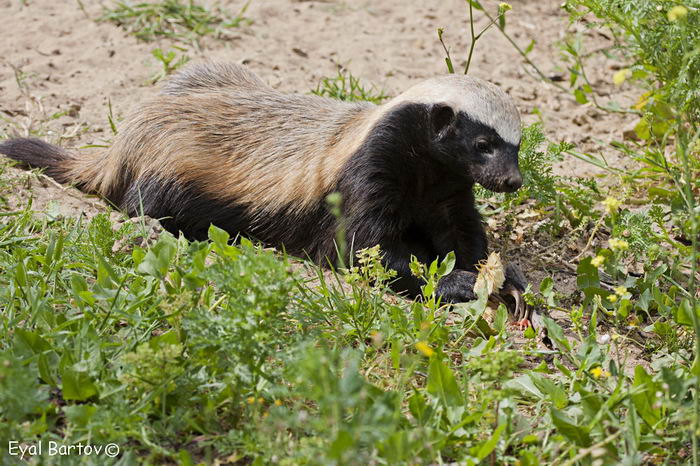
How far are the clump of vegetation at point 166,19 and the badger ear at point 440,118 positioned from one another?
3.21 metres

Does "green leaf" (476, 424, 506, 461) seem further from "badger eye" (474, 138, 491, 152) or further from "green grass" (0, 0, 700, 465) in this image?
"badger eye" (474, 138, 491, 152)

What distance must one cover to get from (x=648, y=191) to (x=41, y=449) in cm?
423

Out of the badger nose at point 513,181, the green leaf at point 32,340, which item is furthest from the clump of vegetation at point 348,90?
the green leaf at point 32,340

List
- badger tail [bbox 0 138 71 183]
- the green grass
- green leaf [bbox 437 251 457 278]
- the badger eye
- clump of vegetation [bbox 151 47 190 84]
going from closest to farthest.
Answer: the green grass, green leaf [bbox 437 251 457 278], the badger eye, badger tail [bbox 0 138 71 183], clump of vegetation [bbox 151 47 190 84]

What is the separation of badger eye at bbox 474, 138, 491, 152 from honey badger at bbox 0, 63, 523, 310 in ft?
0.03

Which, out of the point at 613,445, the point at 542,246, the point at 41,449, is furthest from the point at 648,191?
the point at 41,449

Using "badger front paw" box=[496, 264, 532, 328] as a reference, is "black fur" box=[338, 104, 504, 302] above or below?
above

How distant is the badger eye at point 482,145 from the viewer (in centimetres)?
454

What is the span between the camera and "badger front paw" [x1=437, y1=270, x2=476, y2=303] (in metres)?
4.49

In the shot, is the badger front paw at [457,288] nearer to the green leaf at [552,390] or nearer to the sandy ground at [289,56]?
the green leaf at [552,390]

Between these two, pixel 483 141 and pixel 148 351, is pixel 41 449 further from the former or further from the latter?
pixel 483 141

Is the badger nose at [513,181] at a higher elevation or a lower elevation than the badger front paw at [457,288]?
higher

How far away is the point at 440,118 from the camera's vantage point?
4.63 metres

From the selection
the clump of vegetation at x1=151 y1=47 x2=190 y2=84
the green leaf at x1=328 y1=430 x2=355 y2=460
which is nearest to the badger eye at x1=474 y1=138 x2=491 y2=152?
the green leaf at x1=328 y1=430 x2=355 y2=460
